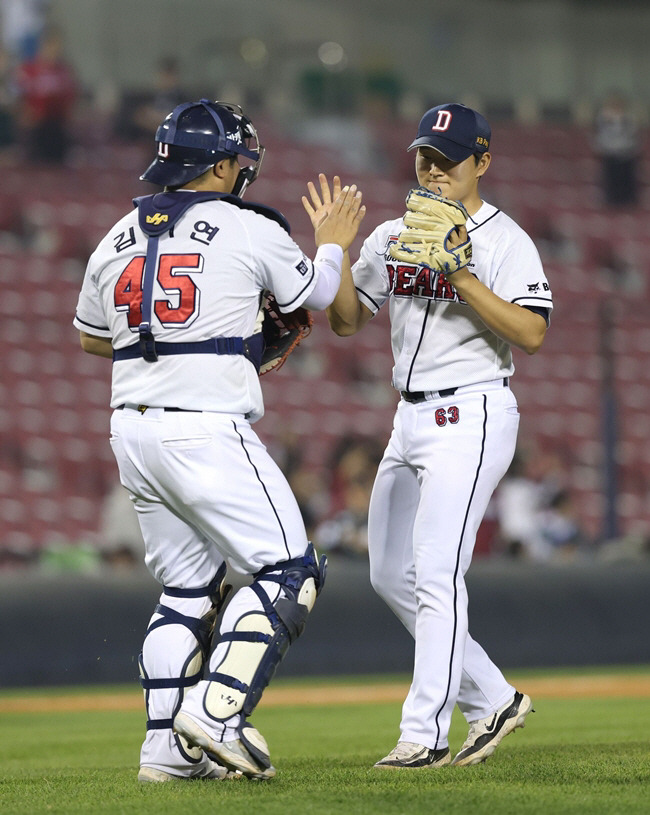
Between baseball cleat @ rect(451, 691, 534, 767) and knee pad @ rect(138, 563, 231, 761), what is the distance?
91 centimetres

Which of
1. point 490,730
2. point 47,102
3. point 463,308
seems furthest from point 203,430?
point 47,102

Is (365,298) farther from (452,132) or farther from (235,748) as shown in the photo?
(235,748)

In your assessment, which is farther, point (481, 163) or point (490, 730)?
point (481, 163)

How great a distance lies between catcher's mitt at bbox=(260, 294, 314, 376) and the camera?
410 cm

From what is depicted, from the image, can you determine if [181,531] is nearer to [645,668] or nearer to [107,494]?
[645,668]

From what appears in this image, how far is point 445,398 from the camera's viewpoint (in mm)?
4168

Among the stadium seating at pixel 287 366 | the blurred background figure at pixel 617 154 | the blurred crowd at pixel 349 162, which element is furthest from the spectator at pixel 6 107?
the blurred background figure at pixel 617 154

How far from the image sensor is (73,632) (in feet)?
27.5

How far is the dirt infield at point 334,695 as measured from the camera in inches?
299

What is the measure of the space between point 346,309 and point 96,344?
2.82 feet

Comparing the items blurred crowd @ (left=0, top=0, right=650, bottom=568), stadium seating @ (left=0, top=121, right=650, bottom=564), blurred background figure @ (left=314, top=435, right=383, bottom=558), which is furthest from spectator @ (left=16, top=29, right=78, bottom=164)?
blurred background figure @ (left=314, top=435, right=383, bottom=558)

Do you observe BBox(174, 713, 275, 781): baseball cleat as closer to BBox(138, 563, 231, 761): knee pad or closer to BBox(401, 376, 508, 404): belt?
BBox(138, 563, 231, 761): knee pad

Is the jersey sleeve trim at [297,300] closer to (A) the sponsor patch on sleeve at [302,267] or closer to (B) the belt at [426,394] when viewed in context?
(A) the sponsor patch on sleeve at [302,267]

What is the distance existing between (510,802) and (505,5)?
15.2 m
